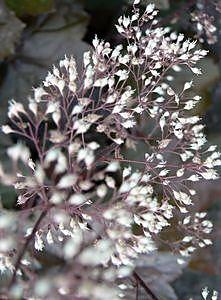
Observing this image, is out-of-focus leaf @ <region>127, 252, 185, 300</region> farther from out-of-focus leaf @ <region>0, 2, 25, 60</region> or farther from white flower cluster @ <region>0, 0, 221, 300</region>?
out-of-focus leaf @ <region>0, 2, 25, 60</region>

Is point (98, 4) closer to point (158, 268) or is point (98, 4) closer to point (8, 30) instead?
point (8, 30)

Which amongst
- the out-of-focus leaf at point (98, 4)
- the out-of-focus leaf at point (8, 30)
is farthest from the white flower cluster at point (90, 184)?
the out-of-focus leaf at point (98, 4)

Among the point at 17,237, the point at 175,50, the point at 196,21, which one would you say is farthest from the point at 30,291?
the point at 196,21

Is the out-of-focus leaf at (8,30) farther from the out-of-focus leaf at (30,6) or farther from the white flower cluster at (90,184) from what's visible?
the white flower cluster at (90,184)

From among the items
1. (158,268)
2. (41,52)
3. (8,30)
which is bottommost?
(158,268)

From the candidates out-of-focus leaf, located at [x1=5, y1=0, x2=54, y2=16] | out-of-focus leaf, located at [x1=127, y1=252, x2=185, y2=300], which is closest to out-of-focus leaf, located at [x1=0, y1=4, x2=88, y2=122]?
out-of-focus leaf, located at [x1=5, y1=0, x2=54, y2=16]

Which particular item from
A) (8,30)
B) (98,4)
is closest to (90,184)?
(8,30)
